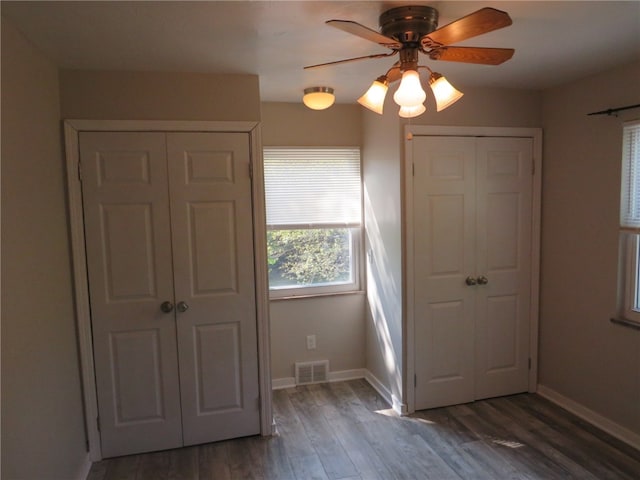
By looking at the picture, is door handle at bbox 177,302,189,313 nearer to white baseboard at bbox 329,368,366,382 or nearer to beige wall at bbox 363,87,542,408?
beige wall at bbox 363,87,542,408

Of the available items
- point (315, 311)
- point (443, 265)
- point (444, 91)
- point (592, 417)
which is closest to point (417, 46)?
point (444, 91)

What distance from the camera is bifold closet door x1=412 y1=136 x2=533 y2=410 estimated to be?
3.12 meters

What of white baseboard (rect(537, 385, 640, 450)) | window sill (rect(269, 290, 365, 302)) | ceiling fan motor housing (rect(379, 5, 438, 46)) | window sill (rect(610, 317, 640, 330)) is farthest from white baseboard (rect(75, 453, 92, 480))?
window sill (rect(610, 317, 640, 330))

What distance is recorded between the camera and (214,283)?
109 inches

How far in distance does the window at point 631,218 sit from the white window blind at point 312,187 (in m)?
1.82

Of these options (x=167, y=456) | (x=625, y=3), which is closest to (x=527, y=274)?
(x=625, y=3)

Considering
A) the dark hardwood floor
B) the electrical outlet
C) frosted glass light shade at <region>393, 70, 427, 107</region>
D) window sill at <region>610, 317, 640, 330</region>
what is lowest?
the dark hardwood floor

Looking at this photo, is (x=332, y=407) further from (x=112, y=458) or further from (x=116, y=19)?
(x=116, y=19)

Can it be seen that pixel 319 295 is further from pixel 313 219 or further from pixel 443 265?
pixel 443 265

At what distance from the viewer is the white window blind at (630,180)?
2656 millimetres

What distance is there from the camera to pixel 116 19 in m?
1.83

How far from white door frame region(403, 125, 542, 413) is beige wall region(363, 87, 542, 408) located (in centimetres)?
4

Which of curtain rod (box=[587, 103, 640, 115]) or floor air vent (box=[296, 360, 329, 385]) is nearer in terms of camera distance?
curtain rod (box=[587, 103, 640, 115])

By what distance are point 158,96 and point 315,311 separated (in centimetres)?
203
